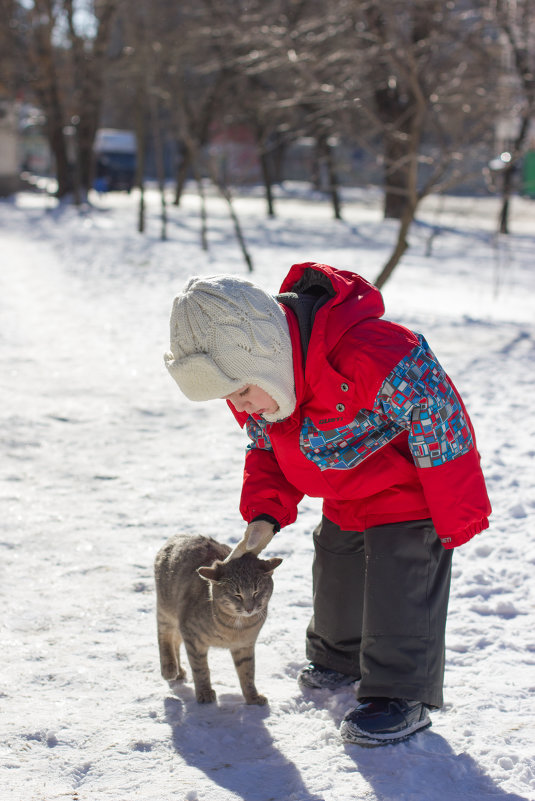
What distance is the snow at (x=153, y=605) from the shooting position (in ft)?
8.34

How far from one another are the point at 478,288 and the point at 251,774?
11.6 m

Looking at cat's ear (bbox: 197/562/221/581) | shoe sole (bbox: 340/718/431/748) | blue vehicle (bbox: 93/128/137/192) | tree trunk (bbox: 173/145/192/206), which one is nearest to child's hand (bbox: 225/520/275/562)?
cat's ear (bbox: 197/562/221/581)

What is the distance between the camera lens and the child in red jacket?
2424 millimetres

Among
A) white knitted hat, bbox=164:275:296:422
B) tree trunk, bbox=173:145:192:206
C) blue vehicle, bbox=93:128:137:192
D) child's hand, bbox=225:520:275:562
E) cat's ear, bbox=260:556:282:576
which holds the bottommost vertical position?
cat's ear, bbox=260:556:282:576

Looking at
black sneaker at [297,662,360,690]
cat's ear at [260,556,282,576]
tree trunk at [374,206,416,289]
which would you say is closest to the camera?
cat's ear at [260,556,282,576]

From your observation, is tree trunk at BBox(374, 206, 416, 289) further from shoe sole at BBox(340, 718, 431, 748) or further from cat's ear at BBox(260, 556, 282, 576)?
shoe sole at BBox(340, 718, 431, 748)

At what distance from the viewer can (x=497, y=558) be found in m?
4.00

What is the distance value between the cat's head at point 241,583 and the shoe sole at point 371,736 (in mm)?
459

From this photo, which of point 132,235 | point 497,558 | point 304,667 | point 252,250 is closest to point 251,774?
point 304,667

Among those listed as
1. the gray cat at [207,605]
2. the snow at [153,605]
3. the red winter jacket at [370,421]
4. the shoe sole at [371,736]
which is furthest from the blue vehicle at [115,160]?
the shoe sole at [371,736]

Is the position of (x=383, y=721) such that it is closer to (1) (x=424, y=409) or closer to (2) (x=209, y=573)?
(2) (x=209, y=573)

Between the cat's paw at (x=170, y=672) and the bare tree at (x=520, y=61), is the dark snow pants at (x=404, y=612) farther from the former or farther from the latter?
the bare tree at (x=520, y=61)

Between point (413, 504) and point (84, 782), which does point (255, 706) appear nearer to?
point (84, 782)

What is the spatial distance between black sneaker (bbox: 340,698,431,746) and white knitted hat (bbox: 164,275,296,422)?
3.31 feet
